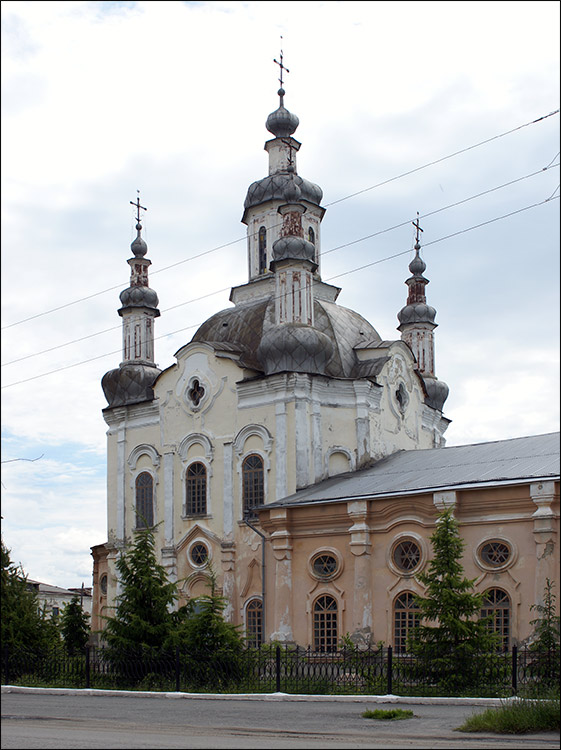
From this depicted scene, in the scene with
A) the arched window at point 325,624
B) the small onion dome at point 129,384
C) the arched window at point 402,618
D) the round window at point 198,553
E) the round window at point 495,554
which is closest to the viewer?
the round window at point 495,554

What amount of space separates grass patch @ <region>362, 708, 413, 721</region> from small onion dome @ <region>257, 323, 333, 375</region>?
15.5 m

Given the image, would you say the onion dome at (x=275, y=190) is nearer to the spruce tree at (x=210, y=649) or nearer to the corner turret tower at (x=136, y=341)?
the corner turret tower at (x=136, y=341)

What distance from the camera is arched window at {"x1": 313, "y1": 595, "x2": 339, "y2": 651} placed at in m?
24.4

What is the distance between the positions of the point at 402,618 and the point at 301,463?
5.98m

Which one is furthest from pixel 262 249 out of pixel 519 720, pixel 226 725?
pixel 519 720

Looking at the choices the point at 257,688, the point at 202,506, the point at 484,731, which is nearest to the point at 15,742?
the point at 484,731

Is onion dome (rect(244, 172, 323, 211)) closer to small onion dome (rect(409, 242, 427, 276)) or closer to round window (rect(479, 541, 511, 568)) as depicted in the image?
small onion dome (rect(409, 242, 427, 276))

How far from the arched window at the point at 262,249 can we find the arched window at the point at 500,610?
1638 centimetres

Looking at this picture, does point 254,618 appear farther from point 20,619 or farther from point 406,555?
point 20,619

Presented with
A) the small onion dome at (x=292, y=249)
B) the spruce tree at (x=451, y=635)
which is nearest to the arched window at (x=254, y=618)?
the small onion dome at (x=292, y=249)

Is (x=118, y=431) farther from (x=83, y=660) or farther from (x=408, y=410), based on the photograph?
(x=83, y=660)

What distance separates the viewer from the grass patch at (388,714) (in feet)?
43.2

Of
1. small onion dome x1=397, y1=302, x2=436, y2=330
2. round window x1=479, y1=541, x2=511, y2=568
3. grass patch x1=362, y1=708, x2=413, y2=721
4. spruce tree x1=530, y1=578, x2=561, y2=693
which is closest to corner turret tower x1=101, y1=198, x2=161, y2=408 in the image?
small onion dome x1=397, y1=302, x2=436, y2=330

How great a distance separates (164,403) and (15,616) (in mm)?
12661
